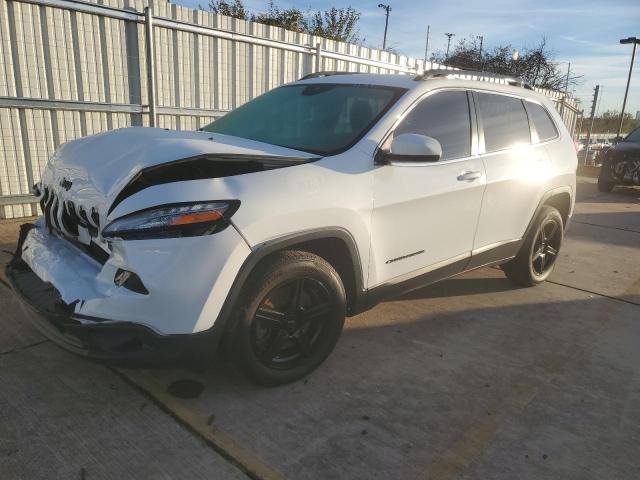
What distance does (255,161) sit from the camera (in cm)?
251

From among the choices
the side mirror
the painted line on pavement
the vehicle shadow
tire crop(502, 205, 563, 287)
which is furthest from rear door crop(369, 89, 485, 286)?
the painted line on pavement

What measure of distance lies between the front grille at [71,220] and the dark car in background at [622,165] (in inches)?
478

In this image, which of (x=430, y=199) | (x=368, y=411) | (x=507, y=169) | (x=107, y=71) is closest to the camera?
(x=368, y=411)

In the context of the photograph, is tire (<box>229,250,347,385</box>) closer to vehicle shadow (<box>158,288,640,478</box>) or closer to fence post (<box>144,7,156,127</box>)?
vehicle shadow (<box>158,288,640,478</box>)

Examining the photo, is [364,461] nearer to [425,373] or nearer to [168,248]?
[425,373]

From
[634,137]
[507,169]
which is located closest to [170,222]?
[507,169]

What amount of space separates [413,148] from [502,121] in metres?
1.58

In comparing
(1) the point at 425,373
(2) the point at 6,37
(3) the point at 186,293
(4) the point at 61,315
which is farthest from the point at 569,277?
(2) the point at 6,37

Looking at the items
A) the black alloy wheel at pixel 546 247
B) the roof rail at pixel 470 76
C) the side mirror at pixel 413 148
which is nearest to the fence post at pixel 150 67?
the roof rail at pixel 470 76

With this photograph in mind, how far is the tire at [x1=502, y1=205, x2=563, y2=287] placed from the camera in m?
4.50

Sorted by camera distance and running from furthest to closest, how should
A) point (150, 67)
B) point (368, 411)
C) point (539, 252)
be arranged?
1. point (150, 67)
2. point (539, 252)
3. point (368, 411)

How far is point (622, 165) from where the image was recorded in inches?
454

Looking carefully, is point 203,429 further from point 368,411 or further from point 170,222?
point 170,222

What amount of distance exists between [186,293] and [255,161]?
2.44 feet
